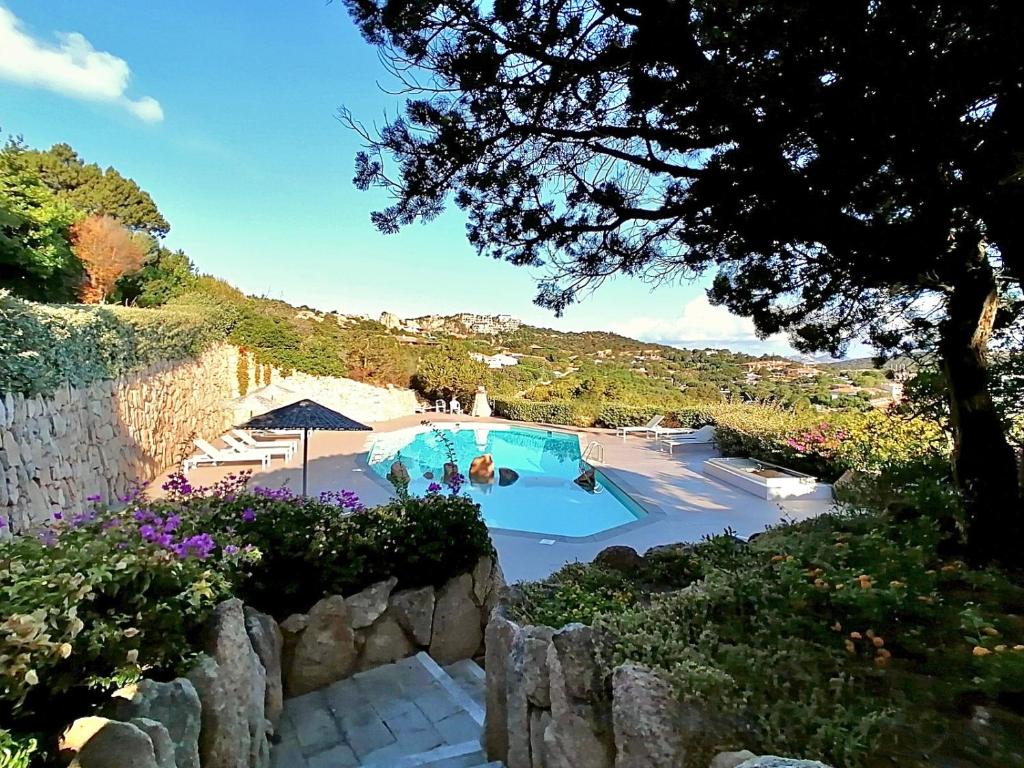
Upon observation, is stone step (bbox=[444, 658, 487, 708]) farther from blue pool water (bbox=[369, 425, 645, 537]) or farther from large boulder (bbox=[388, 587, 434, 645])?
blue pool water (bbox=[369, 425, 645, 537])

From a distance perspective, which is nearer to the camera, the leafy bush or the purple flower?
the purple flower

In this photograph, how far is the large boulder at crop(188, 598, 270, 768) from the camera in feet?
6.35

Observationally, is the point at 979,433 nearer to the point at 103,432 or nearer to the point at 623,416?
the point at 103,432

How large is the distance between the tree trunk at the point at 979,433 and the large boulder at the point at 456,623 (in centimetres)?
288

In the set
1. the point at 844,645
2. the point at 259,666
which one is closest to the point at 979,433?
the point at 844,645

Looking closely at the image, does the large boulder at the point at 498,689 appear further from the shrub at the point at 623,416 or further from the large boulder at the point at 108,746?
the shrub at the point at 623,416

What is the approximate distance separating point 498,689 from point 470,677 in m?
1.02

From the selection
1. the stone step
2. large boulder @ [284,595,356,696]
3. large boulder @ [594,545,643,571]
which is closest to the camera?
large boulder @ [284,595,356,696]

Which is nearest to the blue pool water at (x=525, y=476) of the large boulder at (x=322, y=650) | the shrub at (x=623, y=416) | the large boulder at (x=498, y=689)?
the shrub at (x=623, y=416)

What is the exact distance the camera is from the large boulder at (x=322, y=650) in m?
3.11

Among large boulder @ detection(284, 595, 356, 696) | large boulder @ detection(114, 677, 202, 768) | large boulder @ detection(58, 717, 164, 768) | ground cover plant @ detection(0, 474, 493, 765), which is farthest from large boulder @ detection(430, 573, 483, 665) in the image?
large boulder @ detection(58, 717, 164, 768)

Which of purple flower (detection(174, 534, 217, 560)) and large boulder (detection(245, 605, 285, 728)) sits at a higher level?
purple flower (detection(174, 534, 217, 560))

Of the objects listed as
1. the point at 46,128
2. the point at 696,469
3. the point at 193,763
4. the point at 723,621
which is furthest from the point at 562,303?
the point at 46,128

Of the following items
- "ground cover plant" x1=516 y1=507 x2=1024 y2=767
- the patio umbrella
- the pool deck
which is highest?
the patio umbrella
